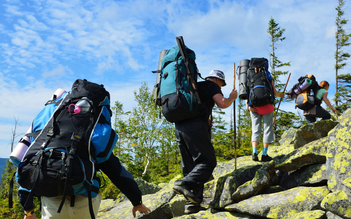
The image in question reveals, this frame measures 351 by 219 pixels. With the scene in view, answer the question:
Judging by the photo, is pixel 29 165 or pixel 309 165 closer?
pixel 29 165

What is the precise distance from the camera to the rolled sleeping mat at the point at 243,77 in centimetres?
736

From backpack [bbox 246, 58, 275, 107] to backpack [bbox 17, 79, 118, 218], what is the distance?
4.95 metres

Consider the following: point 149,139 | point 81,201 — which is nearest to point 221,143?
point 149,139

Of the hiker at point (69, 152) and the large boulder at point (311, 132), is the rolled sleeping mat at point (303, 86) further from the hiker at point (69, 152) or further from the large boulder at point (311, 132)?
the hiker at point (69, 152)

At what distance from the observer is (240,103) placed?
139 ft

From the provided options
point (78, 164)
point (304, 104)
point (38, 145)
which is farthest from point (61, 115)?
point (304, 104)

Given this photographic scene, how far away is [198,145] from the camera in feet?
15.0

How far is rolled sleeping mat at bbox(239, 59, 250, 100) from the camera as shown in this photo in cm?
736

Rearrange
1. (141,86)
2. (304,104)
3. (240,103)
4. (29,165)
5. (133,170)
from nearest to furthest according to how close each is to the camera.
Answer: (29,165) → (304,104) → (133,170) → (141,86) → (240,103)

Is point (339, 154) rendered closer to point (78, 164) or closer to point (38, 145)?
point (78, 164)

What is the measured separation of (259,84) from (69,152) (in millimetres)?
5595

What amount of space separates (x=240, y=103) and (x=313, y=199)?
3850cm

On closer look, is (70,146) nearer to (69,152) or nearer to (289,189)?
(69,152)

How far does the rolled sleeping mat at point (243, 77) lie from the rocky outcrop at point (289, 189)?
6.33ft
